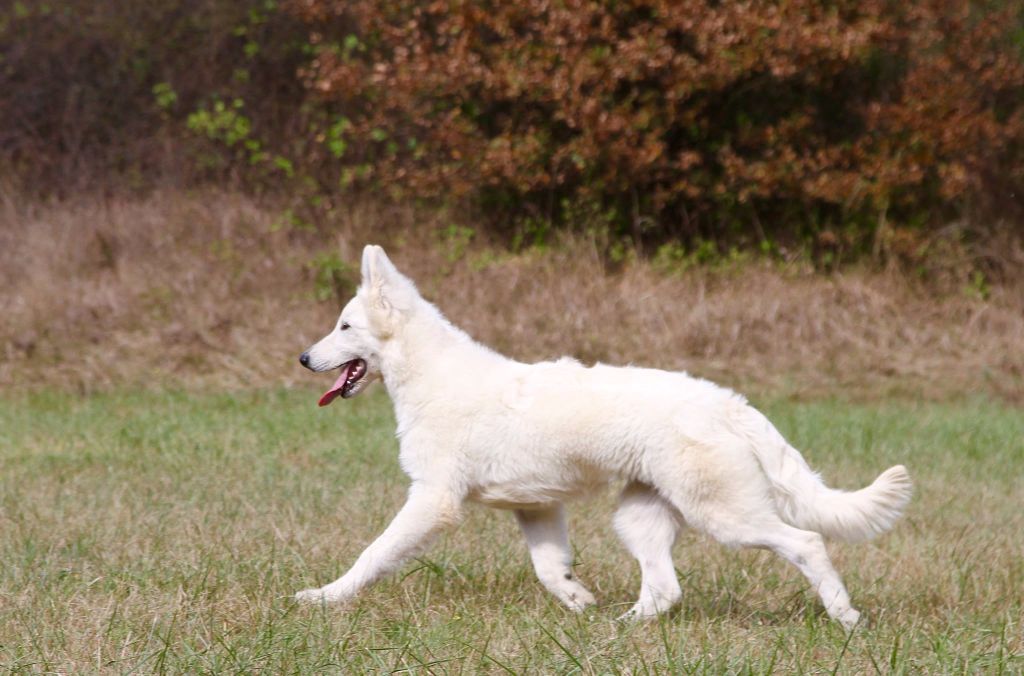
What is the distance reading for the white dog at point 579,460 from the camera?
4961 mm

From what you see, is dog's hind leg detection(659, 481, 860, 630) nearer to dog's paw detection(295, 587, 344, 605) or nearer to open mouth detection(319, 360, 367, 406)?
dog's paw detection(295, 587, 344, 605)

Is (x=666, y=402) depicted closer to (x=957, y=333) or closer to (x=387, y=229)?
(x=957, y=333)

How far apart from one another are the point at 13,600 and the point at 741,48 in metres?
12.3

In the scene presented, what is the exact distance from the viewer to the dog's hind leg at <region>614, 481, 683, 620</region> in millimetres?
5168

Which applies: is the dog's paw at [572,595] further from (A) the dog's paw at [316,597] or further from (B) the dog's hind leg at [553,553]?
(A) the dog's paw at [316,597]

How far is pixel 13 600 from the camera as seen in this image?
502 centimetres

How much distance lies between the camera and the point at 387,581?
574 cm

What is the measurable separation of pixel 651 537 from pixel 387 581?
123cm

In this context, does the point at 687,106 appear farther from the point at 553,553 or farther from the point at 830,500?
the point at 830,500

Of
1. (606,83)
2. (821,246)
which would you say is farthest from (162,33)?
(821,246)

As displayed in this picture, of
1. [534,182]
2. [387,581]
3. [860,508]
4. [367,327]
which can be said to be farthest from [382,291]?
[534,182]

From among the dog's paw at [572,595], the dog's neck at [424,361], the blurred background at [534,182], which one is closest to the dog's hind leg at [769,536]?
the dog's paw at [572,595]

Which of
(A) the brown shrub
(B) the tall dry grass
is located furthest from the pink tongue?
(A) the brown shrub

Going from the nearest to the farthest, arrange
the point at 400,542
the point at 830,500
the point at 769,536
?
the point at 769,536
the point at 830,500
the point at 400,542
